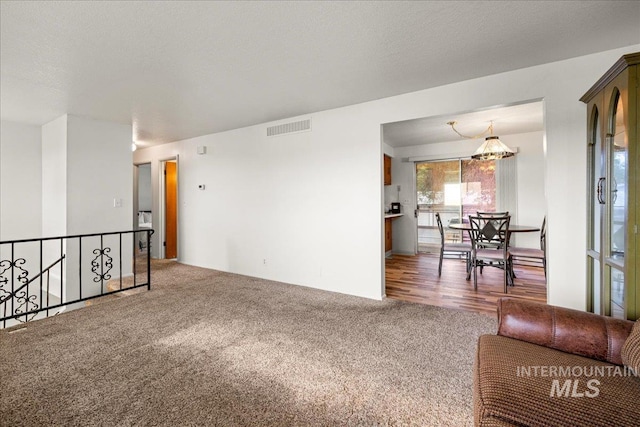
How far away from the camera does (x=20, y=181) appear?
427 cm

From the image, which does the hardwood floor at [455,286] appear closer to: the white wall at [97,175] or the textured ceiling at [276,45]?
the textured ceiling at [276,45]

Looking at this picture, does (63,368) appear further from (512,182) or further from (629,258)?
(512,182)

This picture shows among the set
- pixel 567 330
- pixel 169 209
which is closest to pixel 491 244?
pixel 567 330

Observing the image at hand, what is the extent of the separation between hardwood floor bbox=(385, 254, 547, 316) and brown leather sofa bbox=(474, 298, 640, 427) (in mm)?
1735

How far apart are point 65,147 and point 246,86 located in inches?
116

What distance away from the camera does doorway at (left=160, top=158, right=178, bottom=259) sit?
5.94 m

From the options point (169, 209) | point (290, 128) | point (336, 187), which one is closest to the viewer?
point (336, 187)

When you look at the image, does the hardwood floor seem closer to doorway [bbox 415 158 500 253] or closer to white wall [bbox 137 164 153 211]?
doorway [bbox 415 158 500 253]

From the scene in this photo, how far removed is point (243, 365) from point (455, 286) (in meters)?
3.16

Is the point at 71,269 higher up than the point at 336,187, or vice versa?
the point at 336,187

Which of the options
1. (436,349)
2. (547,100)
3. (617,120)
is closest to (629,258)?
(617,120)

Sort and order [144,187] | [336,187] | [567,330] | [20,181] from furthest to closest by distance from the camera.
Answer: [144,187]
[20,181]
[336,187]
[567,330]

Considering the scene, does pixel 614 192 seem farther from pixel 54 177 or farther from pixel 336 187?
pixel 54 177

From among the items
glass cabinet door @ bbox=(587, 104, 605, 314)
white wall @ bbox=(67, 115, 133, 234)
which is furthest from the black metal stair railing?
glass cabinet door @ bbox=(587, 104, 605, 314)
